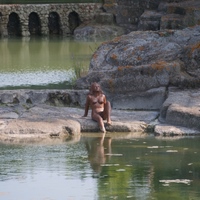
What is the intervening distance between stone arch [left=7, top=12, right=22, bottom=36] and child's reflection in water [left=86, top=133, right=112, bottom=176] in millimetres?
20235

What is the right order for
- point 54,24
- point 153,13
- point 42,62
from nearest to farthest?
point 42,62
point 153,13
point 54,24

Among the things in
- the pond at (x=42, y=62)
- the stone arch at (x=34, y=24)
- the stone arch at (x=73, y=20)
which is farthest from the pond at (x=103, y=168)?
the stone arch at (x=73, y=20)

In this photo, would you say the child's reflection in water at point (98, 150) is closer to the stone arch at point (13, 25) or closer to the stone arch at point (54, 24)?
the stone arch at point (13, 25)

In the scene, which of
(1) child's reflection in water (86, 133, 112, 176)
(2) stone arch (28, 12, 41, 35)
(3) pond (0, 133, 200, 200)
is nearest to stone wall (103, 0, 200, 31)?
(2) stone arch (28, 12, 41, 35)

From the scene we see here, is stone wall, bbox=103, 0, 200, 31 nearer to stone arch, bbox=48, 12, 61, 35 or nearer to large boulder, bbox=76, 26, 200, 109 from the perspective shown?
stone arch, bbox=48, 12, 61, 35

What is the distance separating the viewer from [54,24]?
109 feet

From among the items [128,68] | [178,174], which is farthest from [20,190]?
[128,68]

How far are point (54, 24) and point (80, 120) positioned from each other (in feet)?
68.1

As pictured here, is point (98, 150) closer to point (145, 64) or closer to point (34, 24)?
point (145, 64)

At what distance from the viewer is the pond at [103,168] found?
9.16 m

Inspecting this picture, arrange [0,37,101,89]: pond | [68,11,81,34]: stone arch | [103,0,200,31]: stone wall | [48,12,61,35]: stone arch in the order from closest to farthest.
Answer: [0,37,101,89]: pond < [103,0,200,31]: stone wall < [48,12,61,35]: stone arch < [68,11,81,34]: stone arch

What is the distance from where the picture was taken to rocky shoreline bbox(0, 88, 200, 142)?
40.0 feet

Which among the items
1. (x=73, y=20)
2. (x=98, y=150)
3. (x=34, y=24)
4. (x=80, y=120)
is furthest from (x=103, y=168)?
(x=73, y=20)

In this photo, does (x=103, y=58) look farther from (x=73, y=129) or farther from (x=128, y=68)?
(x=73, y=129)
